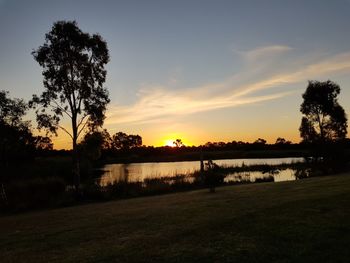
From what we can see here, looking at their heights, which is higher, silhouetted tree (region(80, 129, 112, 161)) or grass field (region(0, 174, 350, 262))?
silhouetted tree (region(80, 129, 112, 161))

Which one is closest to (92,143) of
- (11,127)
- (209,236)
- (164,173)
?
(11,127)

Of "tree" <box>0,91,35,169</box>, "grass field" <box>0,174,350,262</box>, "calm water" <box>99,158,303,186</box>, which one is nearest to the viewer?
"grass field" <box>0,174,350,262</box>

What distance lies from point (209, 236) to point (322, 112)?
60294mm

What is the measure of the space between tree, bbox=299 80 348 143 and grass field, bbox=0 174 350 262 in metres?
52.2

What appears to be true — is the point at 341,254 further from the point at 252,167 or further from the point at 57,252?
the point at 252,167

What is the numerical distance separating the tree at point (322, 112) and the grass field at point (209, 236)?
52.2 m

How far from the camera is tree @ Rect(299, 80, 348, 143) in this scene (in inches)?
2525

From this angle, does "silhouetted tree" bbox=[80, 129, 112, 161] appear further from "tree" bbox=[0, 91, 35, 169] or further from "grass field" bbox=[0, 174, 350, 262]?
"grass field" bbox=[0, 174, 350, 262]

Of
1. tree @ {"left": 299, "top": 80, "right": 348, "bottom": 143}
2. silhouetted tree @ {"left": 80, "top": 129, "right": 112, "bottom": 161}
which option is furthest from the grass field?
tree @ {"left": 299, "top": 80, "right": 348, "bottom": 143}

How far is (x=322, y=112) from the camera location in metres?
64.9

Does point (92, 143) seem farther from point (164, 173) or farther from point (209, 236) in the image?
point (164, 173)

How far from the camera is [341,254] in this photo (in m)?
Answer: 7.80

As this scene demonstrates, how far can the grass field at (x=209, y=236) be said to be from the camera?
854 cm

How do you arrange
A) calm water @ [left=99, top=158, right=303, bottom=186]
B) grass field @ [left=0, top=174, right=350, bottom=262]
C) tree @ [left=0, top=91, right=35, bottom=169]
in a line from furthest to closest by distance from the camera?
calm water @ [left=99, top=158, right=303, bottom=186], tree @ [left=0, top=91, right=35, bottom=169], grass field @ [left=0, top=174, right=350, bottom=262]
